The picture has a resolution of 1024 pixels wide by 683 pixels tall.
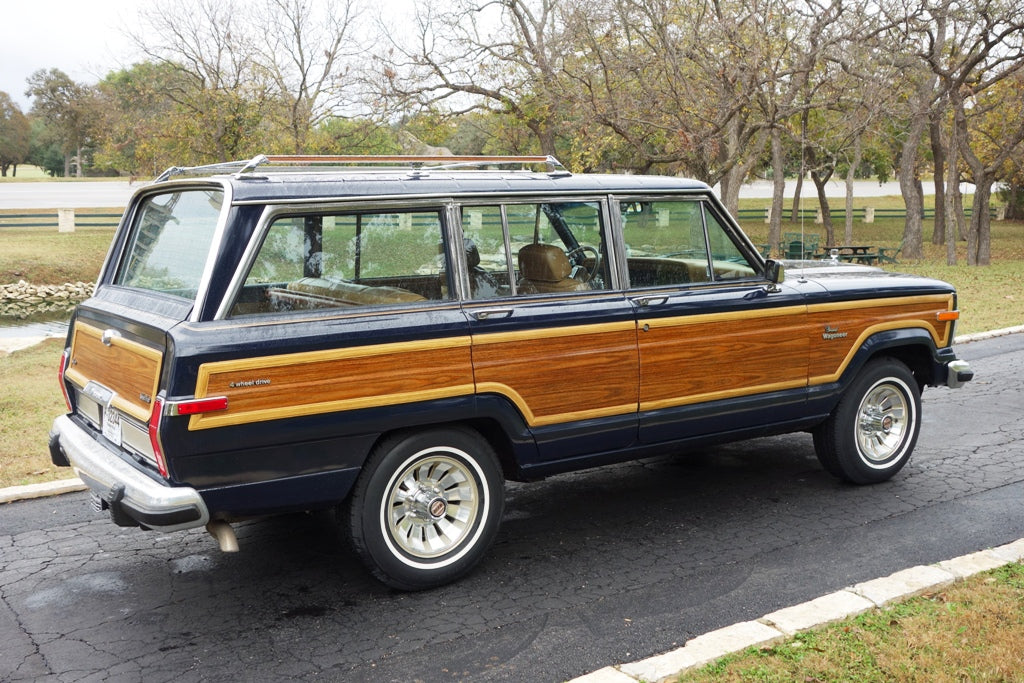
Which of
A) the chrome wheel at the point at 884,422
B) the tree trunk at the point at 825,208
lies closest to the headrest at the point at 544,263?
the chrome wheel at the point at 884,422

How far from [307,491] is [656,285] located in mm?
2309

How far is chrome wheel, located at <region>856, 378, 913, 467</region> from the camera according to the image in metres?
6.44

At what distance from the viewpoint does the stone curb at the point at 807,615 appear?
12.5ft

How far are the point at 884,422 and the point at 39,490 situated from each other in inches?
220

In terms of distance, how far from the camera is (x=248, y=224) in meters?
4.42

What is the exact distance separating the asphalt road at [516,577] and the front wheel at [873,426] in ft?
0.54

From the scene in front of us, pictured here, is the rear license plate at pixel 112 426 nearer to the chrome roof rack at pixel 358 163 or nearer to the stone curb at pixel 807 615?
the chrome roof rack at pixel 358 163

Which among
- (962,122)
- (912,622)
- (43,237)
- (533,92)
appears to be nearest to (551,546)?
(912,622)

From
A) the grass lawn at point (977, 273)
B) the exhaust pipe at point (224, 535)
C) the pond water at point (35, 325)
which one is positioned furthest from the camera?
the pond water at point (35, 325)

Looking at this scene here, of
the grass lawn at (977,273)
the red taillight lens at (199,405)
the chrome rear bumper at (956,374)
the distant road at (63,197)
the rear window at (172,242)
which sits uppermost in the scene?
the distant road at (63,197)

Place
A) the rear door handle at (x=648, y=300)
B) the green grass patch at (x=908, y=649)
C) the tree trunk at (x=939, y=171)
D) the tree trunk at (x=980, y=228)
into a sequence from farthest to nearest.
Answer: the tree trunk at (x=939, y=171) < the tree trunk at (x=980, y=228) < the rear door handle at (x=648, y=300) < the green grass patch at (x=908, y=649)

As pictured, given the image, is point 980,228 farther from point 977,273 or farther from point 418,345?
point 418,345

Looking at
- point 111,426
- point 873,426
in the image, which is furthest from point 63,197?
point 873,426

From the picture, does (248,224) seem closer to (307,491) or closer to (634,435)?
(307,491)
